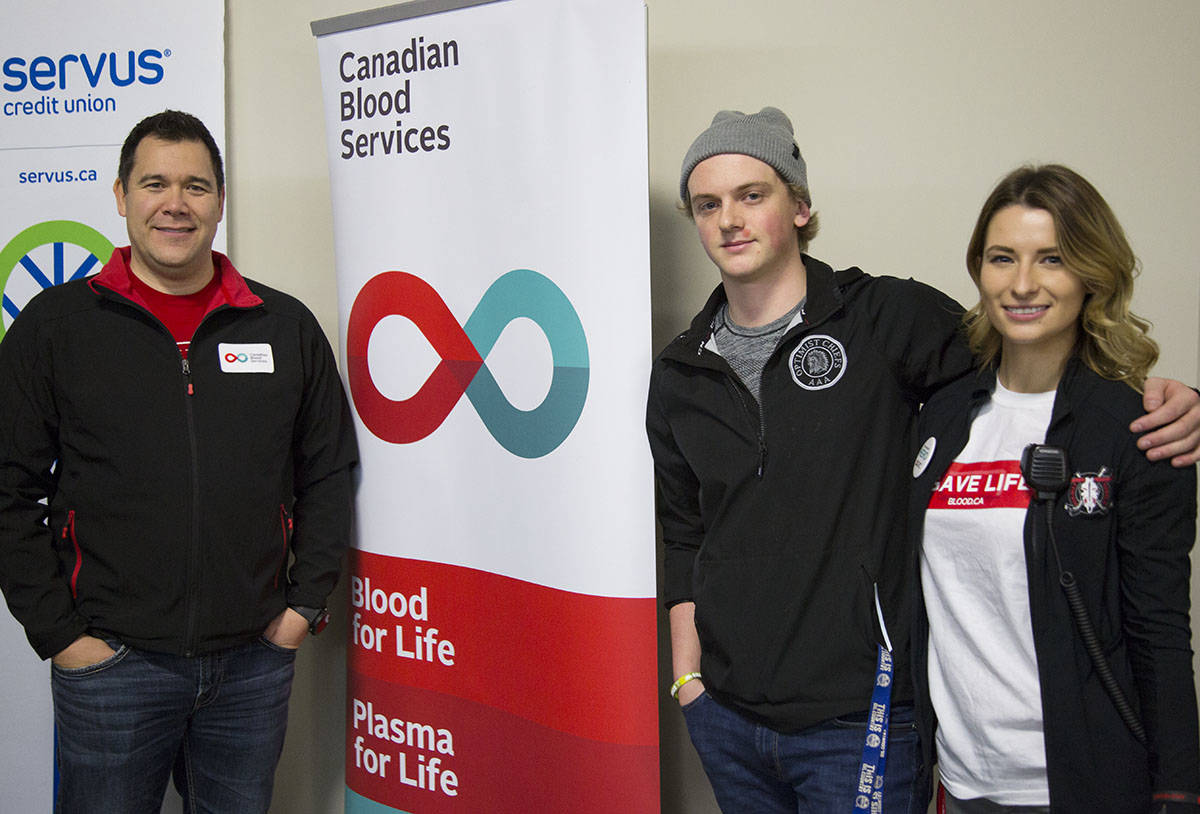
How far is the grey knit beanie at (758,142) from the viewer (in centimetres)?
151

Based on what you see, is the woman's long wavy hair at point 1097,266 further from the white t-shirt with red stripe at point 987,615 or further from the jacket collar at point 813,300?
the jacket collar at point 813,300

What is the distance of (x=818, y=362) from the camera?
147 centimetres

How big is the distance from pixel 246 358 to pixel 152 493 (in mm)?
320

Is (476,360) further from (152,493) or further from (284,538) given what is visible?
(152,493)

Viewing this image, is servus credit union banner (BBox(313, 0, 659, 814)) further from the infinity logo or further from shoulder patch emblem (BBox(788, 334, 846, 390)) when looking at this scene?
shoulder patch emblem (BBox(788, 334, 846, 390))

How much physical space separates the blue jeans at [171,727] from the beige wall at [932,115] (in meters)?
0.96

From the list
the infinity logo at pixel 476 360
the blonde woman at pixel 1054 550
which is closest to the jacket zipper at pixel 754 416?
the blonde woman at pixel 1054 550

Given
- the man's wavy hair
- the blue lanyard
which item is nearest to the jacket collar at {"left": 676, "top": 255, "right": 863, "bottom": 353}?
the blue lanyard

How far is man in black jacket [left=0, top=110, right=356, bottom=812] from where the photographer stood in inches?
70.2

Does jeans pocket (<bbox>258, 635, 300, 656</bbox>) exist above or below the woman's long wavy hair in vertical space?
below

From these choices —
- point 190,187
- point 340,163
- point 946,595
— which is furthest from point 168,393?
point 946,595

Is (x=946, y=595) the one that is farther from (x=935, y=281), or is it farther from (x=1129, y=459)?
(x=935, y=281)

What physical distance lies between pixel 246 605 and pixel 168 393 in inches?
17.6

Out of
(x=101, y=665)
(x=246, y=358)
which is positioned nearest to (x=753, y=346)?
(x=246, y=358)
